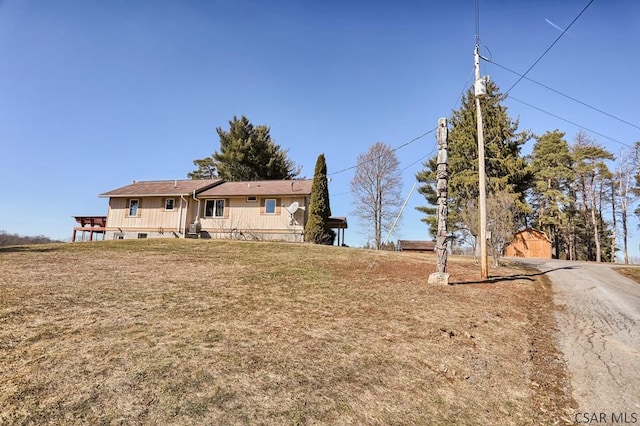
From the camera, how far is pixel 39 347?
4027 mm

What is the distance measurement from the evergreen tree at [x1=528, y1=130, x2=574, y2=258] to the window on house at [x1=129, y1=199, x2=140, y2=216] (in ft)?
116

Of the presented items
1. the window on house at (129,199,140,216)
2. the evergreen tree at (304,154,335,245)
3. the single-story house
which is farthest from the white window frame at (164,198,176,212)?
the evergreen tree at (304,154,335,245)

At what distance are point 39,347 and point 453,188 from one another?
31996 mm

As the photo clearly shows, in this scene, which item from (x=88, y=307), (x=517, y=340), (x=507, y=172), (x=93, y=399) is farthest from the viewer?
(x=507, y=172)

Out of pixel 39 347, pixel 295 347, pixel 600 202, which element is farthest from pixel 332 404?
pixel 600 202

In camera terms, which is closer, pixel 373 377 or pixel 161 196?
pixel 373 377

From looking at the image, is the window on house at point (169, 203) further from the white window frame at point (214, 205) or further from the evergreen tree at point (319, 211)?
the evergreen tree at point (319, 211)

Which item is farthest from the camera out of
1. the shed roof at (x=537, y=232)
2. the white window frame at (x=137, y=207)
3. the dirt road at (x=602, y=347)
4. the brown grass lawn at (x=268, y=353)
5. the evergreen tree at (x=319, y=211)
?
the shed roof at (x=537, y=232)

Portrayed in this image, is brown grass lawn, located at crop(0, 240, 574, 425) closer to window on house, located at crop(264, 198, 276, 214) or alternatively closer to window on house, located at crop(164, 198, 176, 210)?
window on house, located at crop(264, 198, 276, 214)

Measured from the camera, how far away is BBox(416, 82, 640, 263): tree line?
30938 millimetres

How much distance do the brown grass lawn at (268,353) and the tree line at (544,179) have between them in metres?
24.9

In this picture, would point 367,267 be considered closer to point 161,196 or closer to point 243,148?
point 161,196

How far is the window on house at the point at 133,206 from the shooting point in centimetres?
2419

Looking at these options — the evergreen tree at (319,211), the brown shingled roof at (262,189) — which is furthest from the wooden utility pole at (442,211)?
the brown shingled roof at (262,189)
